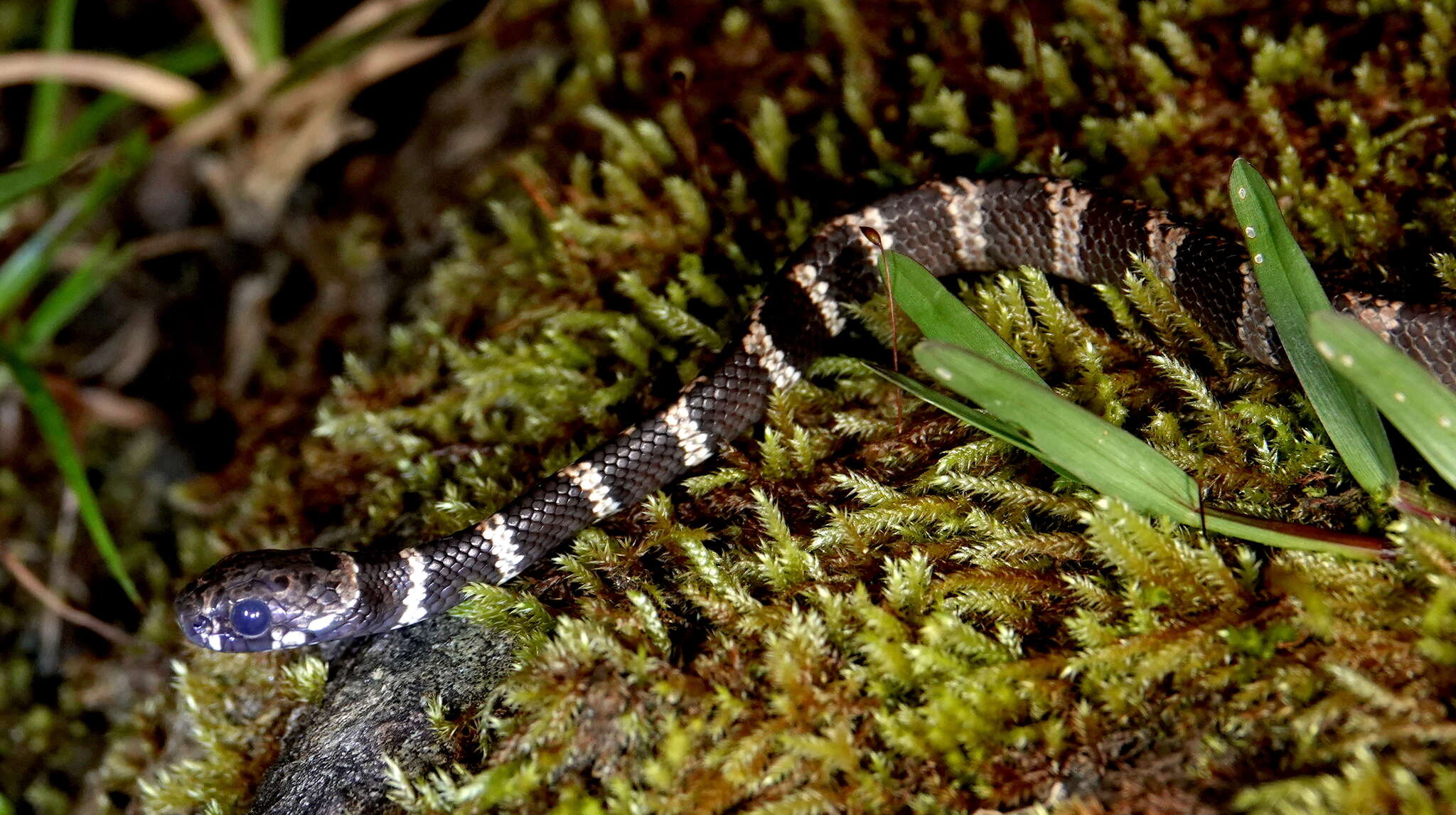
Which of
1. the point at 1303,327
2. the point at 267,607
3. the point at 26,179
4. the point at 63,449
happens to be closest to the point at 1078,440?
the point at 1303,327

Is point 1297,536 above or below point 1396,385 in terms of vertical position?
below

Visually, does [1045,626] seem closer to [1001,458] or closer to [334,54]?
[1001,458]

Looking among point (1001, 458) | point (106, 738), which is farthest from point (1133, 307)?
point (106, 738)

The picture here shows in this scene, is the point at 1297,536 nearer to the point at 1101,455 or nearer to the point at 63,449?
the point at 1101,455

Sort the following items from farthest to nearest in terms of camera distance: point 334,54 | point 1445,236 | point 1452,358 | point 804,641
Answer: point 334,54, point 1445,236, point 1452,358, point 804,641

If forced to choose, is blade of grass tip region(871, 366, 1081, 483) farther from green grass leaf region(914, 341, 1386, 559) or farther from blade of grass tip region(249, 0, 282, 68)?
blade of grass tip region(249, 0, 282, 68)

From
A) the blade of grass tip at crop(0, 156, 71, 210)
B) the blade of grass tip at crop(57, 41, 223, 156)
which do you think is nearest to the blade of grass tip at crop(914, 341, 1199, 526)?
the blade of grass tip at crop(0, 156, 71, 210)
